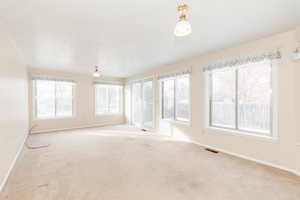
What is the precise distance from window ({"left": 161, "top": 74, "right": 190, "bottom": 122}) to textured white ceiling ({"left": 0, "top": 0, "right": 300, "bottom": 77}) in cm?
133

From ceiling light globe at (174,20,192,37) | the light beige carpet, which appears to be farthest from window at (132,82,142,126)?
ceiling light globe at (174,20,192,37)

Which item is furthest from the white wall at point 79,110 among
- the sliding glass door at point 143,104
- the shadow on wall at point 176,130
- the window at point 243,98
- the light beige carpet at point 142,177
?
the window at point 243,98

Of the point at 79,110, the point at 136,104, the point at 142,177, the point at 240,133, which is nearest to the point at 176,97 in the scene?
the point at 240,133

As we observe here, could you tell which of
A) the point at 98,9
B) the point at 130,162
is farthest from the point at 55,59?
the point at 130,162

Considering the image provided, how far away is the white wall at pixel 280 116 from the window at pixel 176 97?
50cm

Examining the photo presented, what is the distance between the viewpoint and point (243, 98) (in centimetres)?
304

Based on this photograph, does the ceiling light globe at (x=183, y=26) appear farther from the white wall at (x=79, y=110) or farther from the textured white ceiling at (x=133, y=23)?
the white wall at (x=79, y=110)

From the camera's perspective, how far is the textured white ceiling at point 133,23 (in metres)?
1.70

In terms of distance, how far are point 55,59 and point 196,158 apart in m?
4.39

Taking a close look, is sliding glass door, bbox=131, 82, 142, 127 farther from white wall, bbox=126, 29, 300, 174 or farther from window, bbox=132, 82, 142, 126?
white wall, bbox=126, 29, 300, 174

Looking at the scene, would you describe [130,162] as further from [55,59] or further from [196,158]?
[55,59]

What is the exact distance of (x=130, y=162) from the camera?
2.74 m

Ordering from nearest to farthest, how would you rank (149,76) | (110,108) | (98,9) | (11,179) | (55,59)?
(98,9)
(11,179)
(55,59)
(149,76)
(110,108)

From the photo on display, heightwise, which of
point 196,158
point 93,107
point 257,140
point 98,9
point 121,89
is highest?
point 98,9
